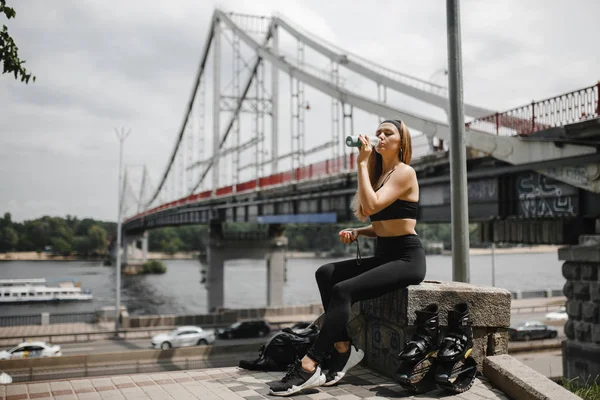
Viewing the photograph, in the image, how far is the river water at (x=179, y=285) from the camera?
1267 inches

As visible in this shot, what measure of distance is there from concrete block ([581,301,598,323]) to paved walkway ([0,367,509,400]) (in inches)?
225

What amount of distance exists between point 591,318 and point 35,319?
24.5 meters

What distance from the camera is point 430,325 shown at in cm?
386

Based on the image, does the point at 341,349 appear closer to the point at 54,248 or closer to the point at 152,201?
the point at 54,248

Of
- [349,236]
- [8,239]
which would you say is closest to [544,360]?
[349,236]

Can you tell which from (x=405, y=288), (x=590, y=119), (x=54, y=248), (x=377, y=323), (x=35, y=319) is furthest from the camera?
(x=35, y=319)

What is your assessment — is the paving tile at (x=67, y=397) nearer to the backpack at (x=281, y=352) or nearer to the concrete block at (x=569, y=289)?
the backpack at (x=281, y=352)

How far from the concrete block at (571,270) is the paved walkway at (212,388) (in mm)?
5958

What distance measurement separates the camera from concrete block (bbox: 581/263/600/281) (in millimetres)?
8828

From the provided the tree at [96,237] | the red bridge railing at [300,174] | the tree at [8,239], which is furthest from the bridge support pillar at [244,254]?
the tree at [8,239]

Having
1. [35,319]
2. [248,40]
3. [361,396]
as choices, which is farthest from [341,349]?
[248,40]

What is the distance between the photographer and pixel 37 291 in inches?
1230

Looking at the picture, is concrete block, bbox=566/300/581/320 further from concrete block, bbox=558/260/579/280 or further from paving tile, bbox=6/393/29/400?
paving tile, bbox=6/393/29/400

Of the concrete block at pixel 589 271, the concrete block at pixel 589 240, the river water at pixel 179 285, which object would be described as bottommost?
the river water at pixel 179 285
